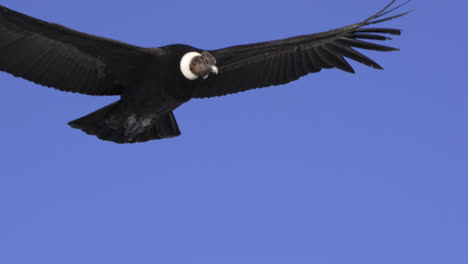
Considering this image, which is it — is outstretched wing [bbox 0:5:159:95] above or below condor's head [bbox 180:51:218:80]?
above

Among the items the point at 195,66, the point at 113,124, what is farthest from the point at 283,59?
the point at 113,124

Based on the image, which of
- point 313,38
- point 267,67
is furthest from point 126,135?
point 313,38

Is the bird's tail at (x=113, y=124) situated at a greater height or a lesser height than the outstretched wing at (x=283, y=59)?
lesser

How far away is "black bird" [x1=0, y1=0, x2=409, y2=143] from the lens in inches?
340

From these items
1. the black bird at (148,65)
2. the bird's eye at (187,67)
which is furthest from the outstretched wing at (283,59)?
the bird's eye at (187,67)

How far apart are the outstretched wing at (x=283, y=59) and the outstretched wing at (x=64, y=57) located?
0.89 meters

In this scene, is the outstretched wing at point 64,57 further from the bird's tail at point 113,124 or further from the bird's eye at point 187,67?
the bird's eye at point 187,67

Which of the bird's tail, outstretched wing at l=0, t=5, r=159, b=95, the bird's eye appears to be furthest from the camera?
the bird's tail

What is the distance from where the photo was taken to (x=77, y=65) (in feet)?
29.6

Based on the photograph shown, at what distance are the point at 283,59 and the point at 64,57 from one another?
102 inches

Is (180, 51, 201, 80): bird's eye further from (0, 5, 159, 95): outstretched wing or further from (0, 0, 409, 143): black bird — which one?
(0, 5, 159, 95): outstretched wing

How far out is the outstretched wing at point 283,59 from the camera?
937 cm

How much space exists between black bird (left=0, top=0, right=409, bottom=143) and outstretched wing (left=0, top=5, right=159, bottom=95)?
0.01m

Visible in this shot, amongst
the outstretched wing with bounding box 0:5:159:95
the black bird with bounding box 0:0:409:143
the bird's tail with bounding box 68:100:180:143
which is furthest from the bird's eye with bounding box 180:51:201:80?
the bird's tail with bounding box 68:100:180:143
